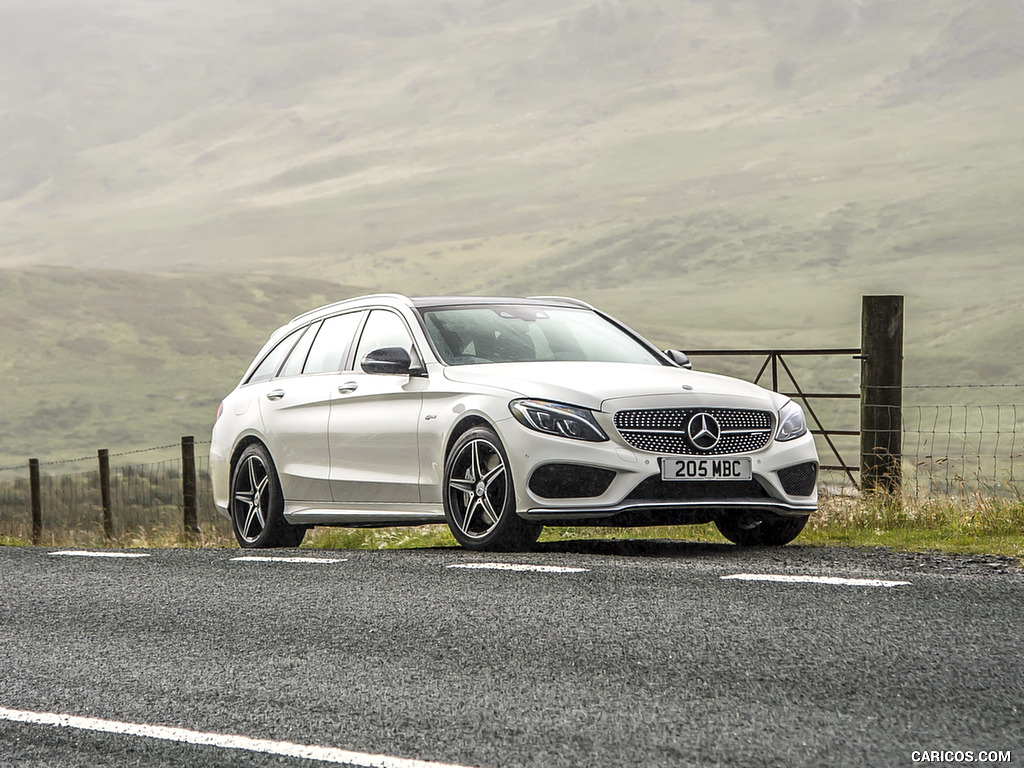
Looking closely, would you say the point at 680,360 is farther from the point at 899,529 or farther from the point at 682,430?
the point at 899,529

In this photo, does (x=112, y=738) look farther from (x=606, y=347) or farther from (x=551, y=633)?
(x=606, y=347)

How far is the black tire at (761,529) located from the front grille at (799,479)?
0.23m

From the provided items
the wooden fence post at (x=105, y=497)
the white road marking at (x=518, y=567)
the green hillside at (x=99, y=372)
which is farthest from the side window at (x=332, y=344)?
the green hillside at (x=99, y=372)

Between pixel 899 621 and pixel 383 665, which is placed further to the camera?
pixel 899 621

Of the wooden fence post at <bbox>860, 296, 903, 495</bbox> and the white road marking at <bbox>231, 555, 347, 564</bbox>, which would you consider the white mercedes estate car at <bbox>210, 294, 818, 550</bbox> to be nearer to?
the white road marking at <bbox>231, 555, 347, 564</bbox>

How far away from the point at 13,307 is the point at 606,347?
192808mm

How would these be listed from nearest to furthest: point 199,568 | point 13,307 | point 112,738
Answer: point 112,738 → point 199,568 → point 13,307

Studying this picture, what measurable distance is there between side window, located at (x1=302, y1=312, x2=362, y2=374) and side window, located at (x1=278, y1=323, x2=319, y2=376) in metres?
0.08

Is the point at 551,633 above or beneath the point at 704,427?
beneath

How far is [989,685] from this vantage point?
14.4ft

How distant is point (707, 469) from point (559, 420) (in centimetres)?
90

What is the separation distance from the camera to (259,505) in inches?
399

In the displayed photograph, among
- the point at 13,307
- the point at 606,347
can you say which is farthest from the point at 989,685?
the point at 13,307

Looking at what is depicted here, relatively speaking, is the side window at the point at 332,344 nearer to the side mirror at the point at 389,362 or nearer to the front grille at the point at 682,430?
the side mirror at the point at 389,362
